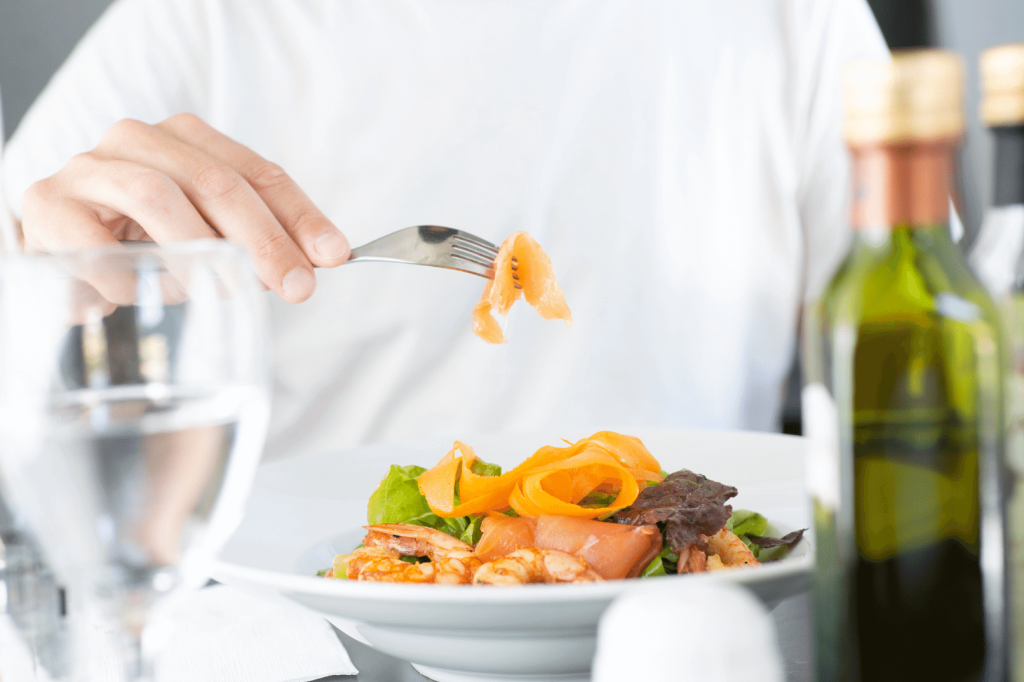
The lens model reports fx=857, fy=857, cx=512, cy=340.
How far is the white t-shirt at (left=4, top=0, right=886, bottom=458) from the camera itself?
1961 mm

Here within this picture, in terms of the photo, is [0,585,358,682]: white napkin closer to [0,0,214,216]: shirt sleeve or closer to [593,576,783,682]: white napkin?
[593,576,783,682]: white napkin

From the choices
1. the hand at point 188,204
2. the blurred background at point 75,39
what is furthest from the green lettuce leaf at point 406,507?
the blurred background at point 75,39

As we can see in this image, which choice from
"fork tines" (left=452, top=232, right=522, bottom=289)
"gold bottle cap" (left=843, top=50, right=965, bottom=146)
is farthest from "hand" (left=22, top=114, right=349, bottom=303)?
"gold bottle cap" (left=843, top=50, right=965, bottom=146)

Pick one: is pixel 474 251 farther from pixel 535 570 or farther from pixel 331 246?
pixel 535 570

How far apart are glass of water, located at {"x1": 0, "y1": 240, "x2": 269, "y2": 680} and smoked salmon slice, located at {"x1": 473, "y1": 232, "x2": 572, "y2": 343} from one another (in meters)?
0.53

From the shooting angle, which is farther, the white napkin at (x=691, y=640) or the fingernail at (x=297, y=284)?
the fingernail at (x=297, y=284)

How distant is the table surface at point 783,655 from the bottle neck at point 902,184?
0.35m

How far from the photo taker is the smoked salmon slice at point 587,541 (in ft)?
2.28

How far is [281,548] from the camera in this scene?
828 mm

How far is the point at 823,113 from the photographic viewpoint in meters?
2.14

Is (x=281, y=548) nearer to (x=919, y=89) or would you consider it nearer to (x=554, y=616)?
(x=554, y=616)

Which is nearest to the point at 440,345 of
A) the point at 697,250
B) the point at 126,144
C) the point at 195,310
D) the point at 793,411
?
the point at 697,250

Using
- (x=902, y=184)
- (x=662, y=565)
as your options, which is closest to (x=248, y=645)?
(x=662, y=565)

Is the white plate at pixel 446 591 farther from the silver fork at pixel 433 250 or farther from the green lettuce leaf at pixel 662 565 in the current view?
the silver fork at pixel 433 250
